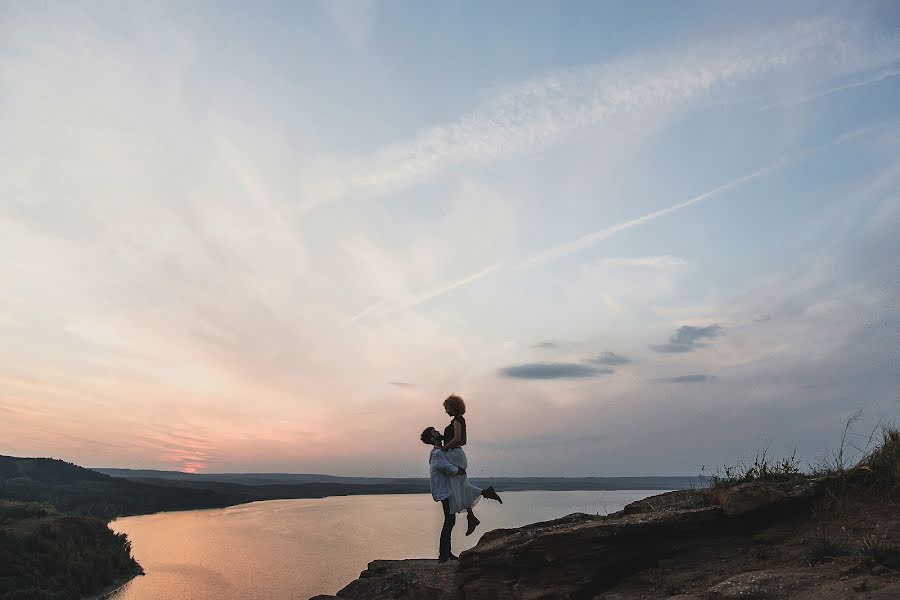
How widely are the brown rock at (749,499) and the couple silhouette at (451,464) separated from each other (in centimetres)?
433

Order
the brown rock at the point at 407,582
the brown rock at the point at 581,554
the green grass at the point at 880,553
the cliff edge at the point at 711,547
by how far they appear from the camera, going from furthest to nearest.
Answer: the brown rock at the point at 407,582
the brown rock at the point at 581,554
the cliff edge at the point at 711,547
the green grass at the point at 880,553

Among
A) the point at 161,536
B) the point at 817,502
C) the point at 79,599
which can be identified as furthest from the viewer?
the point at 161,536

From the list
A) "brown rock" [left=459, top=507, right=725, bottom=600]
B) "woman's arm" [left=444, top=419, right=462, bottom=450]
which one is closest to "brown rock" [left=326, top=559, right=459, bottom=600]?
"brown rock" [left=459, top=507, right=725, bottom=600]

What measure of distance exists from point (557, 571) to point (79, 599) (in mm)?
43416

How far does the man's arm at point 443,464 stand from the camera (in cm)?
1211

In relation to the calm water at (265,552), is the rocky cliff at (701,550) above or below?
above

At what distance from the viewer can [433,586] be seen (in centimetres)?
1128

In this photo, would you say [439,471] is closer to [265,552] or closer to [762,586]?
[762,586]

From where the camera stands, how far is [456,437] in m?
12.1

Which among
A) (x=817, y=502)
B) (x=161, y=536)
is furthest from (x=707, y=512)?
(x=161, y=536)

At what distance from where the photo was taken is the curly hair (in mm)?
12039

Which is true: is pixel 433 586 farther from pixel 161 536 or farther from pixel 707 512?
pixel 161 536

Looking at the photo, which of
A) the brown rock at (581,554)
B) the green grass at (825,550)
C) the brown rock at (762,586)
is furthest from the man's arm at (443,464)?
Answer: the green grass at (825,550)

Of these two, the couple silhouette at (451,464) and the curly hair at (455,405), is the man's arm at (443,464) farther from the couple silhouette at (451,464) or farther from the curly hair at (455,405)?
the curly hair at (455,405)
